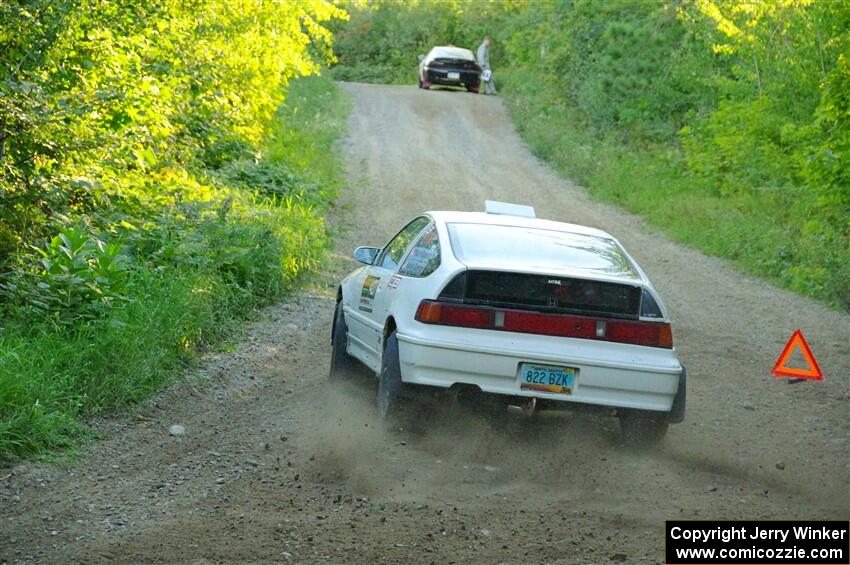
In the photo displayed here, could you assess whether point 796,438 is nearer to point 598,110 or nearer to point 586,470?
point 586,470

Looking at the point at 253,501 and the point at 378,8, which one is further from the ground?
the point at 378,8

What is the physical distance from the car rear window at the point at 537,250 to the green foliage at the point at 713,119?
789 cm

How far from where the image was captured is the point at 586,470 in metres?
6.82

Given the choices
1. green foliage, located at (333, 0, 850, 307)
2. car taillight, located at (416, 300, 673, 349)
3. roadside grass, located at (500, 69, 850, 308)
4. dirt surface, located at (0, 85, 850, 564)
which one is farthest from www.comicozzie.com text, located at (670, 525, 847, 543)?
green foliage, located at (333, 0, 850, 307)

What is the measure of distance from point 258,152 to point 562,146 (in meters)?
10.4

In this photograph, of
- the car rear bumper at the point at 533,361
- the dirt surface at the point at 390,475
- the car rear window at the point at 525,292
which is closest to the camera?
the dirt surface at the point at 390,475

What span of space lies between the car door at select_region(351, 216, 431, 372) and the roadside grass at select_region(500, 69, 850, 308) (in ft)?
25.5

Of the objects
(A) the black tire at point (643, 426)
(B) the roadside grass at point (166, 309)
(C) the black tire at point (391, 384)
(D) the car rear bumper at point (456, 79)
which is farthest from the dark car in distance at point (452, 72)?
(A) the black tire at point (643, 426)

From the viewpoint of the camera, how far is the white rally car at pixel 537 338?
6961mm

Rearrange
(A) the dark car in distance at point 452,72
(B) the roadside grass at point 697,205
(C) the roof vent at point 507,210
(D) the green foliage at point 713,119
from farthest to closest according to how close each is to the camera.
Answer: (A) the dark car in distance at point 452,72, (B) the roadside grass at point 697,205, (D) the green foliage at point 713,119, (C) the roof vent at point 507,210

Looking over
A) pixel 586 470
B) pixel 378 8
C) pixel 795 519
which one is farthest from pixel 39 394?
pixel 378 8

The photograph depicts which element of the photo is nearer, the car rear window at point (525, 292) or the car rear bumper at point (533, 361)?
the car rear bumper at point (533, 361)

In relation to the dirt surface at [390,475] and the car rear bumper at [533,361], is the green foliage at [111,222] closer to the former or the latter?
the dirt surface at [390,475]

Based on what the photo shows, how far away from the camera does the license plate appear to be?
22.8 feet
